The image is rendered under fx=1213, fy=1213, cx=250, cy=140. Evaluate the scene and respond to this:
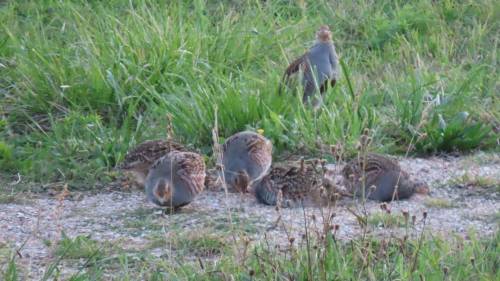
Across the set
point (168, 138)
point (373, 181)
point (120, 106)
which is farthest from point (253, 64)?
point (373, 181)

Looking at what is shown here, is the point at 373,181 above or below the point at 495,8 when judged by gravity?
below

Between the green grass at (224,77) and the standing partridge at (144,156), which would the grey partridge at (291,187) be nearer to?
the green grass at (224,77)

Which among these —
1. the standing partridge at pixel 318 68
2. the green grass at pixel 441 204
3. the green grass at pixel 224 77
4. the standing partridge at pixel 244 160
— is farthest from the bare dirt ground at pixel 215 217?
the standing partridge at pixel 318 68

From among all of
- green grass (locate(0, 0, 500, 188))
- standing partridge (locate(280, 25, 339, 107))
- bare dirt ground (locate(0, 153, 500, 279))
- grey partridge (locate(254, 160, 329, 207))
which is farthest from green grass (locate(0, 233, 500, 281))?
standing partridge (locate(280, 25, 339, 107))

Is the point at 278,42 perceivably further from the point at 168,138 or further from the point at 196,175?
the point at 196,175

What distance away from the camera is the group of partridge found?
694 centimetres

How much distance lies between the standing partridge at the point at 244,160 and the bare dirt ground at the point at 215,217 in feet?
0.36

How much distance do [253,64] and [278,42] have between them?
40 centimetres

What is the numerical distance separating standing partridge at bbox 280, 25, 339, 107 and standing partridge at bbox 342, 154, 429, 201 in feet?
4.41

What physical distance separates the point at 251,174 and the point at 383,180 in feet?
2.62

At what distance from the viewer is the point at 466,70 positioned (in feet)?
32.7

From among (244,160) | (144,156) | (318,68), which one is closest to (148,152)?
(144,156)

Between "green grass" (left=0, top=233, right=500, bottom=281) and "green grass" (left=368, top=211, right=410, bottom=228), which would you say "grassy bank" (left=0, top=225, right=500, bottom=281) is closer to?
"green grass" (left=0, top=233, right=500, bottom=281)

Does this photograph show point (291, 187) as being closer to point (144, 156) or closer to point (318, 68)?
point (144, 156)
